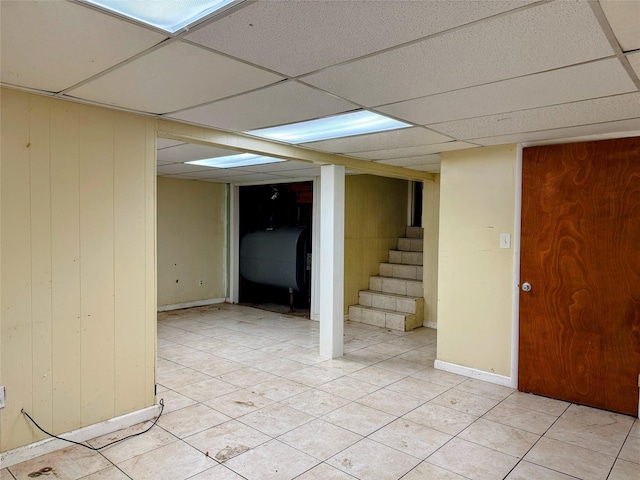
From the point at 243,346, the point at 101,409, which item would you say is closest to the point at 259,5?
the point at 101,409

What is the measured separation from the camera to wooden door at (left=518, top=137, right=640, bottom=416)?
3012 millimetres

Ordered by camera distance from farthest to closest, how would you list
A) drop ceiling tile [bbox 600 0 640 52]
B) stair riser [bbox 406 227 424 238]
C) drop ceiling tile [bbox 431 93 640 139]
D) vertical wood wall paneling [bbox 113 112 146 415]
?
stair riser [bbox 406 227 424 238]
vertical wood wall paneling [bbox 113 112 146 415]
drop ceiling tile [bbox 431 93 640 139]
drop ceiling tile [bbox 600 0 640 52]

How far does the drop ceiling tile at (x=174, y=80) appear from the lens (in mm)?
1761

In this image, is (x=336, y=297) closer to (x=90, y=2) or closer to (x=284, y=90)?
(x=284, y=90)

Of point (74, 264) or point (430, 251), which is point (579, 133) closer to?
point (430, 251)

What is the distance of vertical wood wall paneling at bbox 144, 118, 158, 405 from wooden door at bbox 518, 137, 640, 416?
2878mm

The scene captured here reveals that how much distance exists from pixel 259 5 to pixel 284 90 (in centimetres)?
81

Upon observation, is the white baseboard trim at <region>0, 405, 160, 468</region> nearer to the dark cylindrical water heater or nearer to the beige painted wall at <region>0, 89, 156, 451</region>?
the beige painted wall at <region>0, 89, 156, 451</region>

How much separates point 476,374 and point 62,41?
12.4 ft

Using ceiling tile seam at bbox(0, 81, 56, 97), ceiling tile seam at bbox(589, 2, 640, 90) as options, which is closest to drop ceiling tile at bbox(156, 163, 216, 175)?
ceiling tile seam at bbox(0, 81, 56, 97)

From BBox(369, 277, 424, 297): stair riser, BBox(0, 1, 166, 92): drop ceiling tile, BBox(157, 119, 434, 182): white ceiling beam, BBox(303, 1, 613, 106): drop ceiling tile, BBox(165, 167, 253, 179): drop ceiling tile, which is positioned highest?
BBox(165, 167, 253, 179): drop ceiling tile

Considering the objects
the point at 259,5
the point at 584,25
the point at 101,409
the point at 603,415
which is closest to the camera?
the point at 259,5

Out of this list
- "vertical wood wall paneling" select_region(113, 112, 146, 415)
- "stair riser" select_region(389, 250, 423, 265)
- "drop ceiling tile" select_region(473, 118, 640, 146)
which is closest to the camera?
"vertical wood wall paneling" select_region(113, 112, 146, 415)

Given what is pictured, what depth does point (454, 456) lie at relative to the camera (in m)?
2.46
